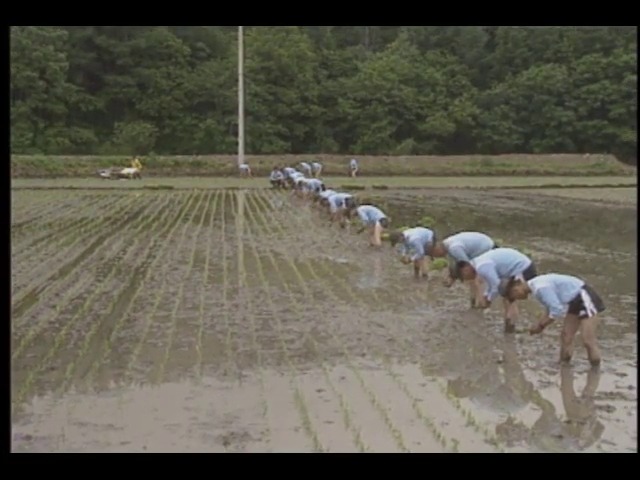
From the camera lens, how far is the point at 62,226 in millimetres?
17625

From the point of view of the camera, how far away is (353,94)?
1849 inches

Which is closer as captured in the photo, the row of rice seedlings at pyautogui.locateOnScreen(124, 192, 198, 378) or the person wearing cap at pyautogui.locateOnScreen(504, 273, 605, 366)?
the person wearing cap at pyautogui.locateOnScreen(504, 273, 605, 366)

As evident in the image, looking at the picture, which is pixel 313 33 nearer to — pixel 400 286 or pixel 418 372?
pixel 400 286

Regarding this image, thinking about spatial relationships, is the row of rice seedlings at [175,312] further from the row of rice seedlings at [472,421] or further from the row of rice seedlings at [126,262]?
the row of rice seedlings at [472,421]

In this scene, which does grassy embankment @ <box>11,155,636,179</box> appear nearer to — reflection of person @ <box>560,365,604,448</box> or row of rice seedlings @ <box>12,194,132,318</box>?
row of rice seedlings @ <box>12,194,132,318</box>

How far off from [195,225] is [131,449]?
42.6 ft

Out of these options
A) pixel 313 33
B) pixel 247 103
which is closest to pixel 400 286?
pixel 247 103

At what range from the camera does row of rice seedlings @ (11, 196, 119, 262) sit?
46.9 feet

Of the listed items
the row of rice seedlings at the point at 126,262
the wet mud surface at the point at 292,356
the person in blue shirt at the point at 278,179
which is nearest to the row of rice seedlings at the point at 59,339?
the wet mud surface at the point at 292,356

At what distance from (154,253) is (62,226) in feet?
14.8

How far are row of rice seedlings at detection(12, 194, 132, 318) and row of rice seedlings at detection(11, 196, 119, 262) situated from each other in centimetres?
6

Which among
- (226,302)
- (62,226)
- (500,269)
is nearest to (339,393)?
(500,269)

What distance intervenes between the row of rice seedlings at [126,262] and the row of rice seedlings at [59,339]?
0.18 metres

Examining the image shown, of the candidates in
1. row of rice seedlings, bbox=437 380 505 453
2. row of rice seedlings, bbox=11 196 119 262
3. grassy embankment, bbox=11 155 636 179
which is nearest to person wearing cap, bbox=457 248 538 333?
row of rice seedlings, bbox=437 380 505 453
